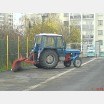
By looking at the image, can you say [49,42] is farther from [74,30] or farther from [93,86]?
[74,30]

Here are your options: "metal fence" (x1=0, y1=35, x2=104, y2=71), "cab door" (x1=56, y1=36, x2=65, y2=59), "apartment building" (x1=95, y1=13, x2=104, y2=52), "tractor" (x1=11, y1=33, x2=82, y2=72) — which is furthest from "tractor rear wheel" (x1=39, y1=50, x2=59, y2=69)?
"apartment building" (x1=95, y1=13, x2=104, y2=52)

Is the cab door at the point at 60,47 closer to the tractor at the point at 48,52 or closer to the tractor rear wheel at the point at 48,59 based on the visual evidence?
the tractor at the point at 48,52

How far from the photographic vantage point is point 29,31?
49.2m

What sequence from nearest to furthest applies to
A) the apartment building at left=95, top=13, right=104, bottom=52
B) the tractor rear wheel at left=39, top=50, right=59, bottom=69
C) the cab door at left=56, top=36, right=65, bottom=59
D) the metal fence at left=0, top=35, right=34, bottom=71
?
the metal fence at left=0, top=35, right=34, bottom=71 → the tractor rear wheel at left=39, top=50, right=59, bottom=69 → the cab door at left=56, top=36, right=65, bottom=59 → the apartment building at left=95, top=13, right=104, bottom=52

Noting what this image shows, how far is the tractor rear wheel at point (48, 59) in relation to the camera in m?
26.5

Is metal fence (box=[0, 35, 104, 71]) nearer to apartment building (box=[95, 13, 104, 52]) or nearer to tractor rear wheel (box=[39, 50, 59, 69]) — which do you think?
tractor rear wheel (box=[39, 50, 59, 69])

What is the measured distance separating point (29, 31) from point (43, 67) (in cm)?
2256

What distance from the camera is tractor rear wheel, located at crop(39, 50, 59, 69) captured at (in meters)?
26.5

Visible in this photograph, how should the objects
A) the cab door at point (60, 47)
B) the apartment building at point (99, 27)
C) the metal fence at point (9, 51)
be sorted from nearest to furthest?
the metal fence at point (9, 51)
the cab door at point (60, 47)
the apartment building at point (99, 27)

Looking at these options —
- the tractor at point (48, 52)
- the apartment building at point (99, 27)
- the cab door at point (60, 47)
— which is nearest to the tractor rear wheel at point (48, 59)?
the tractor at point (48, 52)

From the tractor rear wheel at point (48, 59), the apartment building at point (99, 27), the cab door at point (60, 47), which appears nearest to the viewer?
the tractor rear wheel at point (48, 59)

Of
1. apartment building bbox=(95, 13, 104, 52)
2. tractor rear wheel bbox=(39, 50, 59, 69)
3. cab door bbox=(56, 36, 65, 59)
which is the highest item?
apartment building bbox=(95, 13, 104, 52)

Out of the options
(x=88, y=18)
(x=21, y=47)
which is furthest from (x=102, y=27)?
(x=21, y=47)

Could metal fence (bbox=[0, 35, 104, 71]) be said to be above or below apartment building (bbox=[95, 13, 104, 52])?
below
